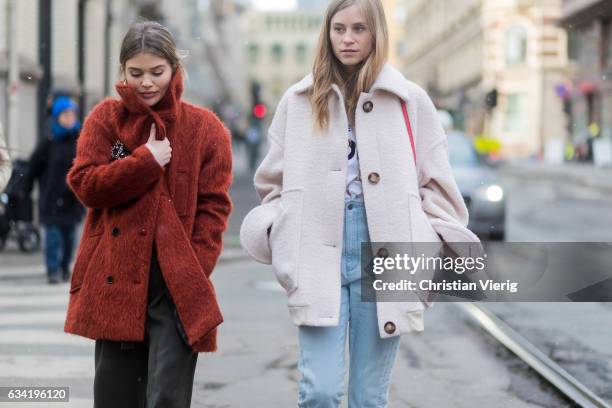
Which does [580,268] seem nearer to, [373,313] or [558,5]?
[373,313]

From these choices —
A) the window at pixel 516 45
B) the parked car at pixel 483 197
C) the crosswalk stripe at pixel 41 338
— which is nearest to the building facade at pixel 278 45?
the window at pixel 516 45

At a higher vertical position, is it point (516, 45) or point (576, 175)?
point (516, 45)

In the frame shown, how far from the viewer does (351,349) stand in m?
3.79

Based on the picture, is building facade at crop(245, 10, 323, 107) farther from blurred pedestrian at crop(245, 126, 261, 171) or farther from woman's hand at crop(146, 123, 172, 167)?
woman's hand at crop(146, 123, 172, 167)

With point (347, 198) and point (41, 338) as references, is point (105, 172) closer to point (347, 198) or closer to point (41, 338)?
point (347, 198)

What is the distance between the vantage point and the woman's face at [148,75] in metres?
3.62

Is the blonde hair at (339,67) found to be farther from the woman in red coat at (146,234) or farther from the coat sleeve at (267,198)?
the woman in red coat at (146,234)

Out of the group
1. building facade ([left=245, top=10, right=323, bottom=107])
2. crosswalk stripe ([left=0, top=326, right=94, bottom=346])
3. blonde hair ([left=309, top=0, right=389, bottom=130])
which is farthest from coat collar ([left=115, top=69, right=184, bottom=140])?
building facade ([left=245, top=10, right=323, bottom=107])

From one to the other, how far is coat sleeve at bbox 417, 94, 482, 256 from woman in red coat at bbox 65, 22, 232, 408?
690 millimetres

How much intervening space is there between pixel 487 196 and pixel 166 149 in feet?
35.8

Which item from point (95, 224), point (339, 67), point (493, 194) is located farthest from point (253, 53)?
point (95, 224)

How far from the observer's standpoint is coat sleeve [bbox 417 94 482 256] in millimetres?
3693

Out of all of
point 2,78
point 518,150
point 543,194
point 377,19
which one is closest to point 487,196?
point 2,78

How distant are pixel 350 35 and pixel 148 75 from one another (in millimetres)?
661
